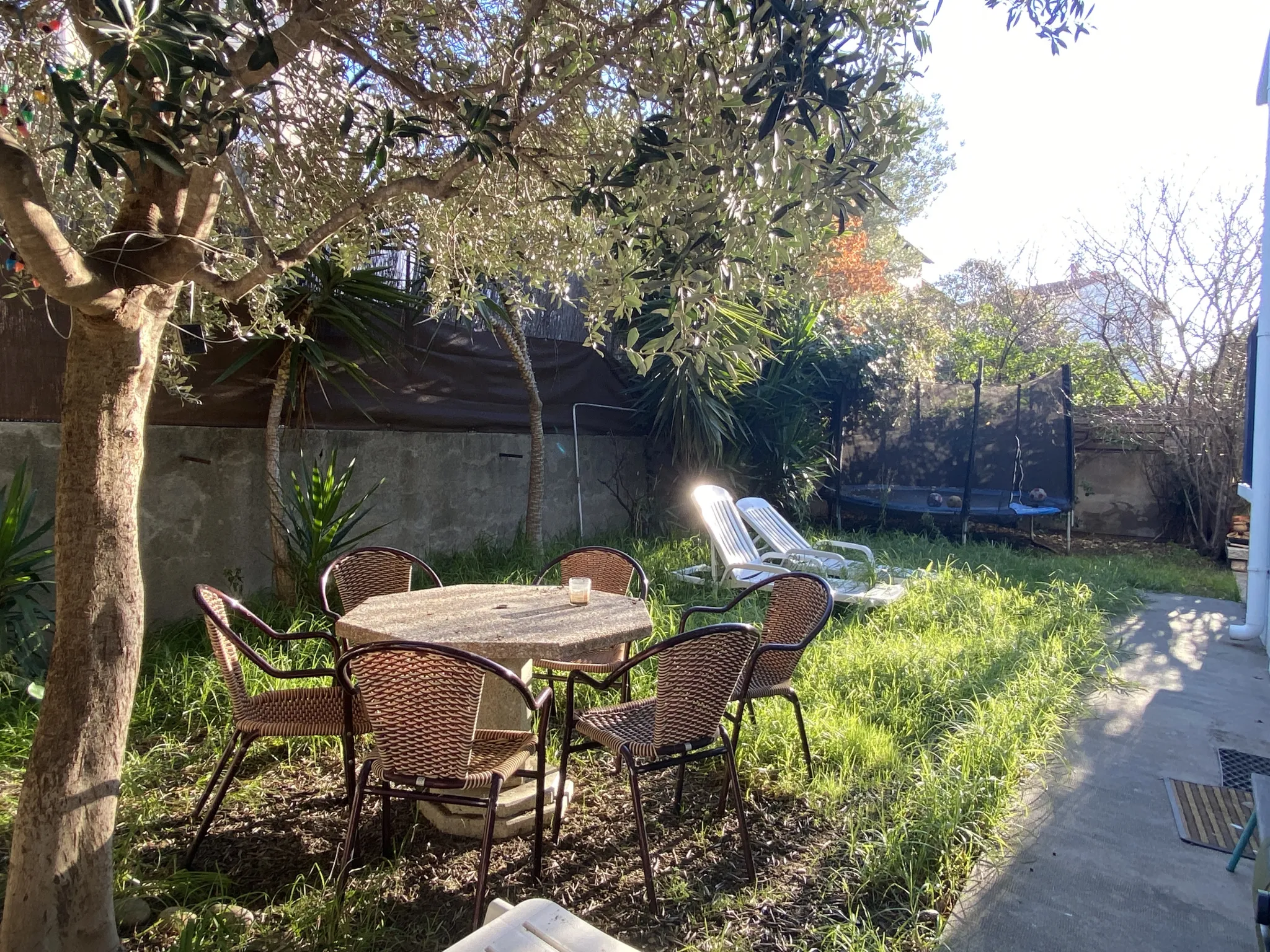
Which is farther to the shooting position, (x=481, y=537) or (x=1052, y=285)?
(x=1052, y=285)

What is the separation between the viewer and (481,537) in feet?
20.5

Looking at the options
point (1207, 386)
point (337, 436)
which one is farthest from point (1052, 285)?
point (337, 436)

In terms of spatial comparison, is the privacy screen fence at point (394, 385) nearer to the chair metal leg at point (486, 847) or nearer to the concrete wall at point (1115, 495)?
the chair metal leg at point (486, 847)

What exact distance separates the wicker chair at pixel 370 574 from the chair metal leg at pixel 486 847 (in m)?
1.46

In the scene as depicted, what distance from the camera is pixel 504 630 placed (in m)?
2.62

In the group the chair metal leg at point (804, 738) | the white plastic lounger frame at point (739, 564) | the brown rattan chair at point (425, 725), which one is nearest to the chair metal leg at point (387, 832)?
the brown rattan chair at point (425, 725)

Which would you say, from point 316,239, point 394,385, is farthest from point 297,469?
point 316,239

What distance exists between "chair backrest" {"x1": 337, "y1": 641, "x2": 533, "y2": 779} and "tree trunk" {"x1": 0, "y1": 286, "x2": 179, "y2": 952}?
1.85ft

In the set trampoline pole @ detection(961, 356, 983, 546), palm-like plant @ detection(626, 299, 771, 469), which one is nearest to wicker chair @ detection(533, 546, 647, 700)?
palm-like plant @ detection(626, 299, 771, 469)

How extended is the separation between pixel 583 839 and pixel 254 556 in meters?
2.93

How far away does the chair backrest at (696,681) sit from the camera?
241cm

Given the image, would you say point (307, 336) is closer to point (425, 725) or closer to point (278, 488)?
point (278, 488)

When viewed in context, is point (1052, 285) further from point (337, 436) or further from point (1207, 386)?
point (337, 436)

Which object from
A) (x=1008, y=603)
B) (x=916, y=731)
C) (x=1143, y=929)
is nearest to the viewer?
(x=1143, y=929)
